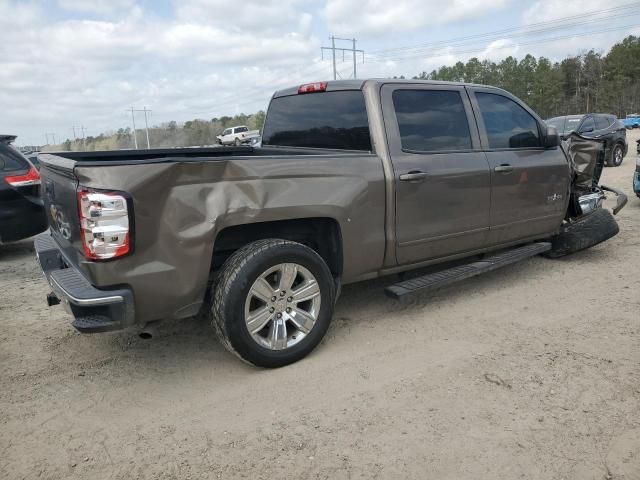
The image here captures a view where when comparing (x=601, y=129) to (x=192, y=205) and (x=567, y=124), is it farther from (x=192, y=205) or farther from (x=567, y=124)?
(x=192, y=205)

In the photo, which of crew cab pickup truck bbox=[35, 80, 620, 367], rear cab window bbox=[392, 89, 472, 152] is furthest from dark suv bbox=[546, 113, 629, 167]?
rear cab window bbox=[392, 89, 472, 152]

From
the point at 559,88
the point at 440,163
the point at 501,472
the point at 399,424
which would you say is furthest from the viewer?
the point at 559,88

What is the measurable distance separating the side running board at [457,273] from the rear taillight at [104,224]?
1.97m

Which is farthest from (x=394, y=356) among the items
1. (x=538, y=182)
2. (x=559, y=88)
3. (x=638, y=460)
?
(x=559, y=88)

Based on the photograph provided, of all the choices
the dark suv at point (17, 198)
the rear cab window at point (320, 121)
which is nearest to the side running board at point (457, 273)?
the rear cab window at point (320, 121)

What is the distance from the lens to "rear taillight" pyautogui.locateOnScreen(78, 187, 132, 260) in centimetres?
269

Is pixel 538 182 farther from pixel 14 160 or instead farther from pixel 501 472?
pixel 14 160

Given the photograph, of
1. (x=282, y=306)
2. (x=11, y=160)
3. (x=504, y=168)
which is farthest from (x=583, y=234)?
(x=11, y=160)

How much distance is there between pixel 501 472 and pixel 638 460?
2.15 ft

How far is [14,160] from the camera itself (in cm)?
636

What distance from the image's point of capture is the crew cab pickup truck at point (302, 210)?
280 centimetres

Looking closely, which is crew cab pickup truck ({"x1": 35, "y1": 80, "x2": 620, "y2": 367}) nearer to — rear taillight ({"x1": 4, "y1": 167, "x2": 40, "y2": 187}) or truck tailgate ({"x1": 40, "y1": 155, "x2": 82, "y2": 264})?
truck tailgate ({"x1": 40, "y1": 155, "x2": 82, "y2": 264})

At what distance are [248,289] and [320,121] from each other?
5.93 feet

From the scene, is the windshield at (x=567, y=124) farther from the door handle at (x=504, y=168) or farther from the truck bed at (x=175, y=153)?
the truck bed at (x=175, y=153)
